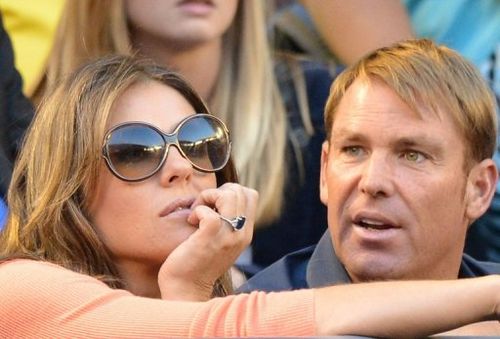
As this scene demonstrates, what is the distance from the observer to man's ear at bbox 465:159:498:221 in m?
3.20

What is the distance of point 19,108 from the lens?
393cm

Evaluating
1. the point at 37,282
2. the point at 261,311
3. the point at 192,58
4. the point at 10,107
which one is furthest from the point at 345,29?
the point at 261,311

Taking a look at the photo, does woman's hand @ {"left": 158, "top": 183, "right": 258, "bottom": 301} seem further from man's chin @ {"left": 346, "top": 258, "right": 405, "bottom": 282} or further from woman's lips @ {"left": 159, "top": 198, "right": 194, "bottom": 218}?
man's chin @ {"left": 346, "top": 258, "right": 405, "bottom": 282}

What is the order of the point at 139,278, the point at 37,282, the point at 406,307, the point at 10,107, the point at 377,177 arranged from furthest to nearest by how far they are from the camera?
the point at 10,107, the point at 377,177, the point at 139,278, the point at 37,282, the point at 406,307

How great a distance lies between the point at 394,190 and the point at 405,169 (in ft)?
0.23

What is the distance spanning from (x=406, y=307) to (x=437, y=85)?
1061 millimetres

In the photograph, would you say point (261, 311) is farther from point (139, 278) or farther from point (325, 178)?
point (325, 178)

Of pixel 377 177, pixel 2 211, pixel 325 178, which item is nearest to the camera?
pixel 377 177

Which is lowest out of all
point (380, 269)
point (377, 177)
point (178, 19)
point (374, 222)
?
point (380, 269)

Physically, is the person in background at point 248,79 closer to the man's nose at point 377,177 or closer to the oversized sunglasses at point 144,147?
the man's nose at point 377,177

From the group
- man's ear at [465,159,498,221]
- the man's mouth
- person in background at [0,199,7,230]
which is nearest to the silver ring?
the man's mouth

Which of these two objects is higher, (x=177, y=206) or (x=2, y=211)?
(x=177, y=206)

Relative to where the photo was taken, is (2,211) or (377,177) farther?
(2,211)

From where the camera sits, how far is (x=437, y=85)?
312 centimetres
